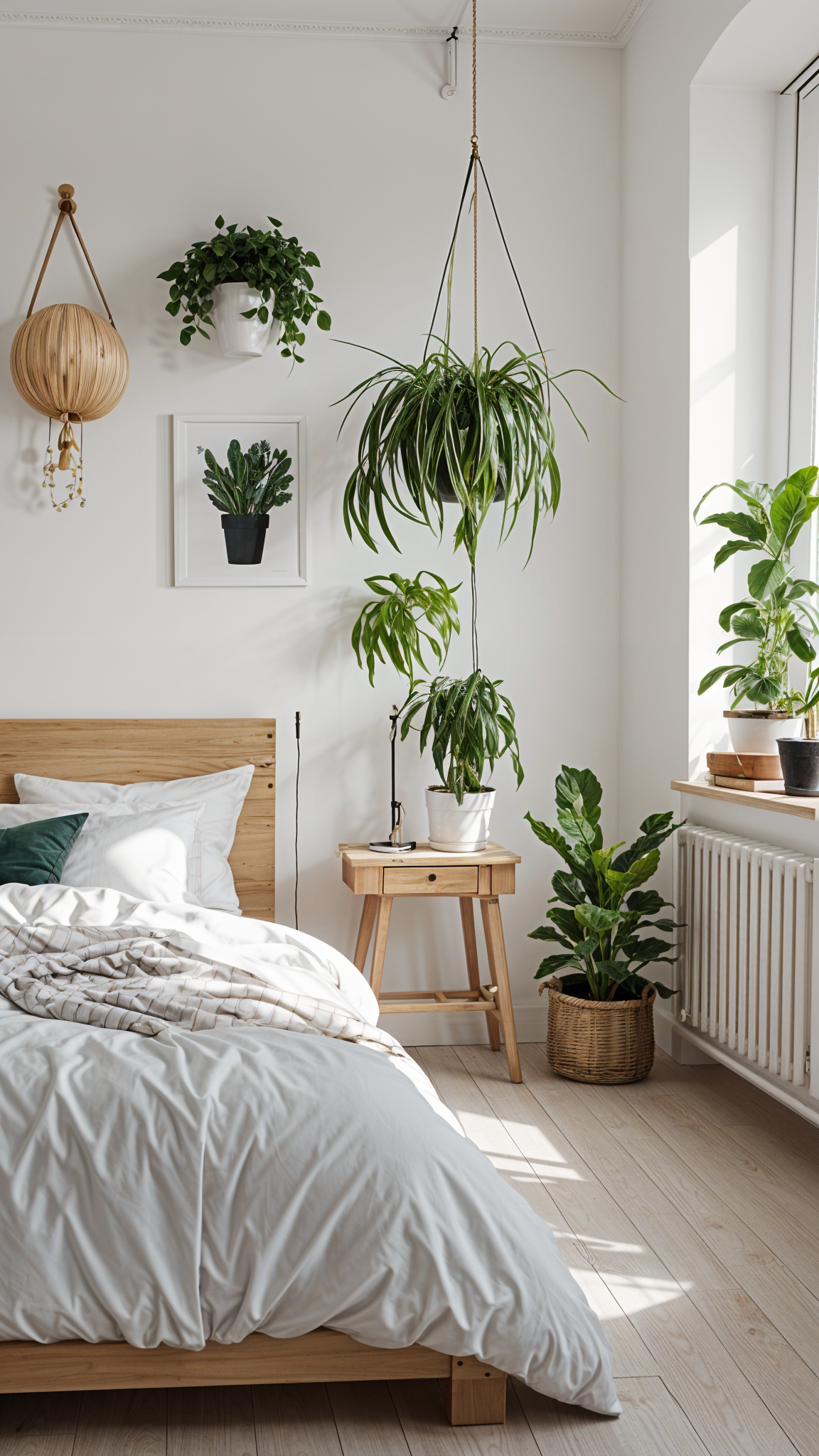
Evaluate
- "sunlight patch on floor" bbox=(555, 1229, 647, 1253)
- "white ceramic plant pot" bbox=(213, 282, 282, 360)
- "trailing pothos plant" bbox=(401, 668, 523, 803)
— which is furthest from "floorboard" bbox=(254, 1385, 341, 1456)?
"white ceramic plant pot" bbox=(213, 282, 282, 360)

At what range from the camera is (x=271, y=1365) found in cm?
168

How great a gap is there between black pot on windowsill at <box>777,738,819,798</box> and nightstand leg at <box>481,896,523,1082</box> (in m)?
0.92

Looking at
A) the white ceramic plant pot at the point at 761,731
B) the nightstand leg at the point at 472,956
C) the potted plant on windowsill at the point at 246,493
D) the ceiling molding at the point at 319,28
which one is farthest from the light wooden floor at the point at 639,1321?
the ceiling molding at the point at 319,28

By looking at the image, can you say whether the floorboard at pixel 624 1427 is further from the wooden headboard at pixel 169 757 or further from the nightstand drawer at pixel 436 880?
the wooden headboard at pixel 169 757

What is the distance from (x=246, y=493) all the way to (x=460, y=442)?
2.47ft

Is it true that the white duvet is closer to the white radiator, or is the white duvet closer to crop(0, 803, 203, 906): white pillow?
the white radiator

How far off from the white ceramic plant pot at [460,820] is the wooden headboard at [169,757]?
56 cm

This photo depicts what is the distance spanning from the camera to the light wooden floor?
5.52 ft

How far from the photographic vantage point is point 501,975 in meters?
3.32

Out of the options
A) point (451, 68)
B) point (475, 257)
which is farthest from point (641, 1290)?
point (451, 68)

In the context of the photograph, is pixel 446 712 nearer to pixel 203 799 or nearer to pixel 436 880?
pixel 436 880

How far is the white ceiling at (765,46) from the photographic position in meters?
2.90

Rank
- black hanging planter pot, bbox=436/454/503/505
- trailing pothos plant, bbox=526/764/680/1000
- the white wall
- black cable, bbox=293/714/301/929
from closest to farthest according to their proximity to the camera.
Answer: trailing pothos plant, bbox=526/764/680/1000
black hanging planter pot, bbox=436/454/503/505
the white wall
black cable, bbox=293/714/301/929

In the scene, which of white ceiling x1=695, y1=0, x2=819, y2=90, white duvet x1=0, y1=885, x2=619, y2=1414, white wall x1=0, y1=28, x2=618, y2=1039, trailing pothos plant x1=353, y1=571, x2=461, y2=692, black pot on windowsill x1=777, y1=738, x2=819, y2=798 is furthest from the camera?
white wall x1=0, y1=28, x2=618, y2=1039
